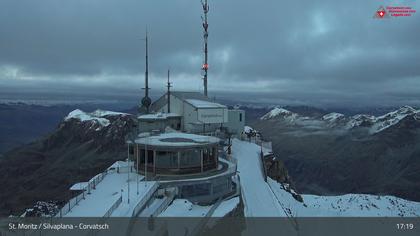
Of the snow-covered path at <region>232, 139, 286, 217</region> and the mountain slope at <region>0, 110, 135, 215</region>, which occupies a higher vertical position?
the snow-covered path at <region>232, 139, 286, 217</region>

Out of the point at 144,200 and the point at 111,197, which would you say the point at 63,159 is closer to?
the point at 111,197

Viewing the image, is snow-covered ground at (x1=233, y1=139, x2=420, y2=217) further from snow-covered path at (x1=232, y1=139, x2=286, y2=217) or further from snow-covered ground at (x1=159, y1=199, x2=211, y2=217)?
snow-covered ground at (x1=159, y1=199, x2=211, y2=217)

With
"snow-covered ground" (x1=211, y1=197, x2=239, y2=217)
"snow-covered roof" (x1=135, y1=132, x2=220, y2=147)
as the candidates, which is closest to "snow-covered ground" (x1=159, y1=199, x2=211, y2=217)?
"snow-covered ground" (x1=211, y1=197, x2=239, y2=217)

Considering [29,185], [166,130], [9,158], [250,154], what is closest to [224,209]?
[166,130]

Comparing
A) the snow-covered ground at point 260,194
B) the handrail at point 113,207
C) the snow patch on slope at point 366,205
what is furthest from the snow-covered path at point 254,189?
the snow patch on slope at point 366,205

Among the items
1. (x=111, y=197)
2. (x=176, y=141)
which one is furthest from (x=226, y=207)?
(x=111, y=197)

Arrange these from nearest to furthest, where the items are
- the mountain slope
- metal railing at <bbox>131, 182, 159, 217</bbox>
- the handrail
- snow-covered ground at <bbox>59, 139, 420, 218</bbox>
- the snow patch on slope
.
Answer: the handrail < metal railing at <bbox>131, 182, 159, 217</bbox> < snow-covered ground at <bbox>59, 139, 420, 218</bbox> < the snow patch on slope < the mountain slope

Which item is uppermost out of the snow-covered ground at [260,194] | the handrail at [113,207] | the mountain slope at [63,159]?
the handrail at [113,207]

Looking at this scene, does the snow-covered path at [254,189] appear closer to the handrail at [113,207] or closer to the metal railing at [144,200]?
the metal railing at [144,200]

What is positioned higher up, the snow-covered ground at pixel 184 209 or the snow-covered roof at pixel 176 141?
the snow-covered roof at pixel 176 141
